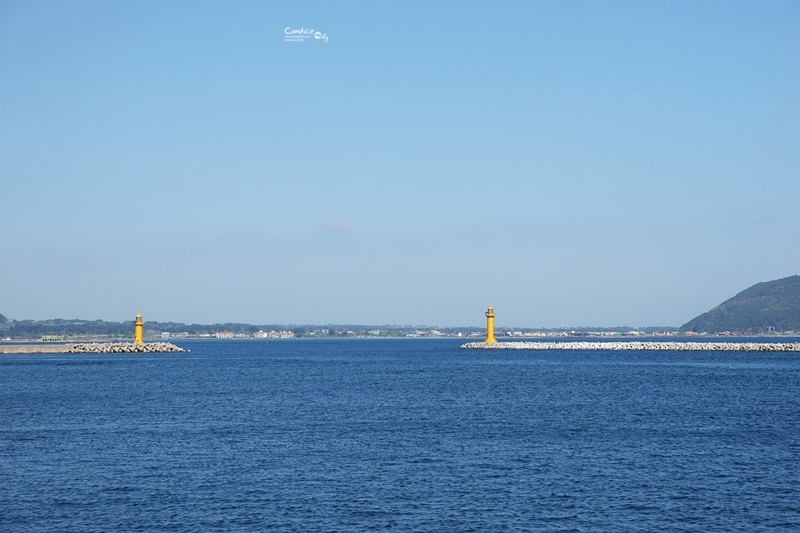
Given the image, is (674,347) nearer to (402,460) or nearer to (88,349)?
(88,349)

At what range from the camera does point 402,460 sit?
33.2m

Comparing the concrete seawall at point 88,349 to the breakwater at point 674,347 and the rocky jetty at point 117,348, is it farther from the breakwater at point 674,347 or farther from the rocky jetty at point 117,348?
the breakwater at point 674,347

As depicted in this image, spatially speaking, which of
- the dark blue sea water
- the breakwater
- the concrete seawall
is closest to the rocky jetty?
the concrete seawall


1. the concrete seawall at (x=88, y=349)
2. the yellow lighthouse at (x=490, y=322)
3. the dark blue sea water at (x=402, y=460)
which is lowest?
the dark blue sea water at (x=402, y=460)

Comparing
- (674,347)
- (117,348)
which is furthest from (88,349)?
(674,347)

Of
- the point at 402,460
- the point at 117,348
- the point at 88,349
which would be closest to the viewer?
the point at 402,460

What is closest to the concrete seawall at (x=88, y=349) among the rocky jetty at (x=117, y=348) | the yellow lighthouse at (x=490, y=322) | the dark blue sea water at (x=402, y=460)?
the rocky jetty at (x=117, y=348)

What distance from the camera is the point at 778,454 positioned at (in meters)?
34.4

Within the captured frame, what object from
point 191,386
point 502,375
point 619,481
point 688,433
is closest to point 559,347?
point 502,375

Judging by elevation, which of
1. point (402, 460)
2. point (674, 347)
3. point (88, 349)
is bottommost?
point (402, 460)

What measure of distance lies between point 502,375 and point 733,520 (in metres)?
58.8

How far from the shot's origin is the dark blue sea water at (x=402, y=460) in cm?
2517

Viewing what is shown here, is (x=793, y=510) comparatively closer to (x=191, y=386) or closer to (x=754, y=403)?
(x=754, y=403)

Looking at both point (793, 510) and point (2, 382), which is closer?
point (793, 510)
